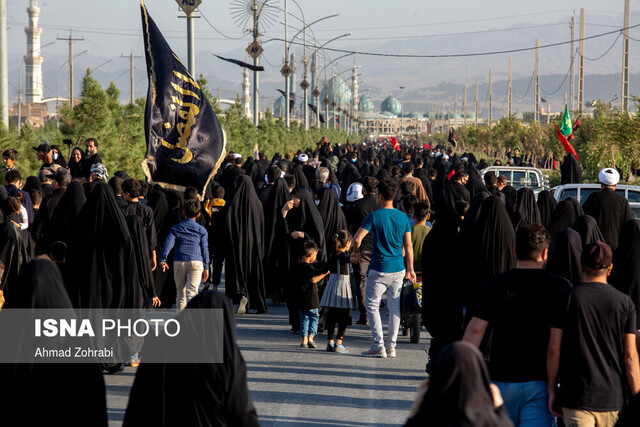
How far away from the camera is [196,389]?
4027 mm

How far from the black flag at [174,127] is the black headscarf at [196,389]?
8.03 metres

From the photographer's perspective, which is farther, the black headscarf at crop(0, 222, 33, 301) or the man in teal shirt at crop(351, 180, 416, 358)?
the man in teal shirt at crop(351, 180, 416, 358)

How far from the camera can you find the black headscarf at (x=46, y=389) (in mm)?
4164

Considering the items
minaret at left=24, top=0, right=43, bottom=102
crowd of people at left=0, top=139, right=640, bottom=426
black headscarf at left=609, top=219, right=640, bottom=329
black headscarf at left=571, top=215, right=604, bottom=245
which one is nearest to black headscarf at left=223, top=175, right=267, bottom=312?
crowd of people at left=0, top=139, right=640, bottom=426

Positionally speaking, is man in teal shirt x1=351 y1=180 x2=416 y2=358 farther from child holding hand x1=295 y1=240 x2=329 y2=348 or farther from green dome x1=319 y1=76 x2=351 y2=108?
green dome x1=319 y1=76 x2=351 y2=108

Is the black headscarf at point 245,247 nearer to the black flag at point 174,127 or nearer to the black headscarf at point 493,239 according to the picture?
the black flag at point 174,127

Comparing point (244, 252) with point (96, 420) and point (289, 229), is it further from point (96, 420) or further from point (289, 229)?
point (96, 420)

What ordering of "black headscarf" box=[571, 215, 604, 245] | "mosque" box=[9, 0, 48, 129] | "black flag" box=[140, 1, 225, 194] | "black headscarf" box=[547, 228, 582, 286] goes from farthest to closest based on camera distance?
"mosque" box=[9, 0, 48, 129]
"black flag" box=[140, 1, 225, 194]
"black headscarf" box=[571, 215, 604, 245]
"black headscarf" box=[547, 228, 582, 286]

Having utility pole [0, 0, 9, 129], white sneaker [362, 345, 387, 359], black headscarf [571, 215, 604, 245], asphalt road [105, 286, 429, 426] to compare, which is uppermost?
utility pole [0, 0, 9, 129]

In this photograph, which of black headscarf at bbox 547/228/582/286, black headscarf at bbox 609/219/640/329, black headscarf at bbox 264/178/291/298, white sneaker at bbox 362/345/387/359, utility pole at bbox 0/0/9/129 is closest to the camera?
black headscarf at bbox 547/228/582/286

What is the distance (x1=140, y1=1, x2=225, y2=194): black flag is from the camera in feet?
39.5

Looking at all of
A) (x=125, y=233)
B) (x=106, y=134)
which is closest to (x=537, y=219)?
(x=125, y=233)

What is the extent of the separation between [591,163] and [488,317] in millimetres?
31303

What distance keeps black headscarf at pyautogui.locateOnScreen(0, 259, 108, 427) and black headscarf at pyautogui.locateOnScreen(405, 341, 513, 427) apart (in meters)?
1.67
